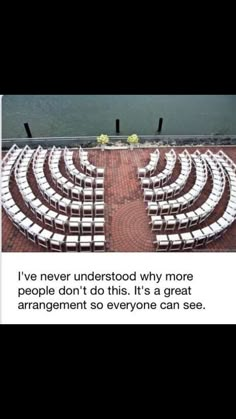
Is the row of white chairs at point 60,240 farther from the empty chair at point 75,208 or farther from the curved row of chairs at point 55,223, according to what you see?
the empty chair at point 75,208

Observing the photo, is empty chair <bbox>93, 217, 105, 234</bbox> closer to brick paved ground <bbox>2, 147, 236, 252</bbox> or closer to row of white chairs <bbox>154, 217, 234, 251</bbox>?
brick paved ground <bbox>2, 147, 236, 252</bbox>

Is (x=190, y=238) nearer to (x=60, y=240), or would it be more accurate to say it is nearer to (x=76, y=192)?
(x=60, y=240)

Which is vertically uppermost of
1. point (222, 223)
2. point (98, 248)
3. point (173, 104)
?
point (173, 104)

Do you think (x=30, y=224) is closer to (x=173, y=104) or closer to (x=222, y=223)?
(x=222, y=223)

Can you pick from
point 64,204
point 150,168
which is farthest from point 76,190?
point 150,168

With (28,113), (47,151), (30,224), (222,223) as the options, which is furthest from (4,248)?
(28,113)

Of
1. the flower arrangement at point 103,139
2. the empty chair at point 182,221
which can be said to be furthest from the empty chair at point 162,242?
the flower arrangement at point 103,139
